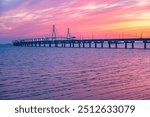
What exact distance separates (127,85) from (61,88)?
3.20 metres

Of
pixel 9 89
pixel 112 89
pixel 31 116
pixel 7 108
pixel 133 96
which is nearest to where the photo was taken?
pixel 31 116

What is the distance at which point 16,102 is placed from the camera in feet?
22.8

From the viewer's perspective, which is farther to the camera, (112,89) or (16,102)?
(112,89)

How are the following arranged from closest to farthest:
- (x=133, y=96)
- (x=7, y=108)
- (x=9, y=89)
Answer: (x=7, y=108), (x=133, y=96), (x=9, y=89)

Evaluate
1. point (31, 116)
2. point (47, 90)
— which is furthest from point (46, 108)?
point (47, 90)

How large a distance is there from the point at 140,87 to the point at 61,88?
3587 millimetres

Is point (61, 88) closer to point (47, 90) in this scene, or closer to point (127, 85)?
point (47, 90)

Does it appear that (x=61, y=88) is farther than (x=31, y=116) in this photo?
Yes

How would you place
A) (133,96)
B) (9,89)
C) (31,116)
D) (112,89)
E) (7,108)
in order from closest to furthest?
1. (31,116)
2. (7,108)
3. (133,96)
4. (112,89)
5. (9,89)

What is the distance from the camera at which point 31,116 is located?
636 cm

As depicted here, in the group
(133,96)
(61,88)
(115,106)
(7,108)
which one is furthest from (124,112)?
(61,88)

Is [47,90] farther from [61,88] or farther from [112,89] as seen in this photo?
[112,89]

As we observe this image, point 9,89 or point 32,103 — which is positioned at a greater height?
point 32,103

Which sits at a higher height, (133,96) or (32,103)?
(32,103)
